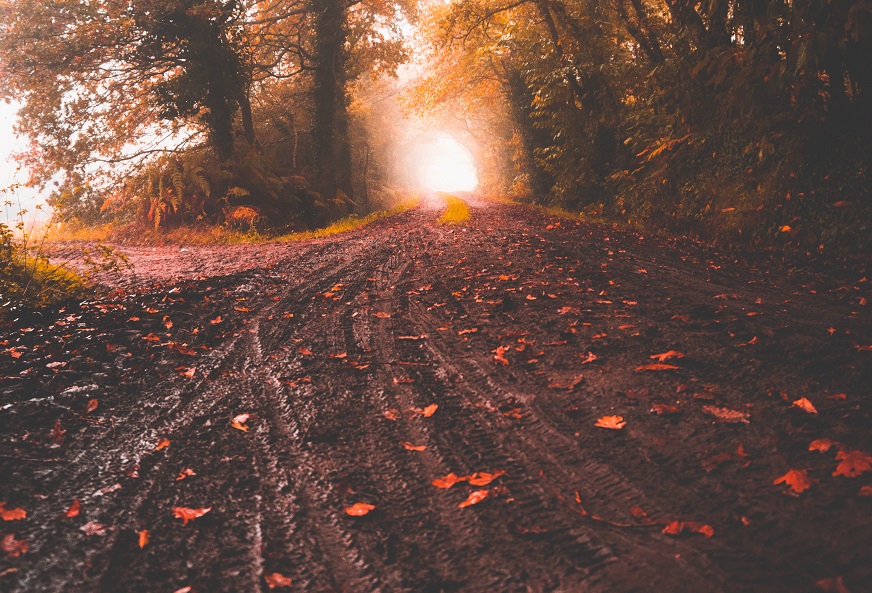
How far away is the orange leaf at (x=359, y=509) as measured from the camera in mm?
2173

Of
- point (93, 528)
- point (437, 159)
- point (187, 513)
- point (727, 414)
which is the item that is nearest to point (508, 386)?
point (727, 414)

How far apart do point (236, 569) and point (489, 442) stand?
54.0 inches

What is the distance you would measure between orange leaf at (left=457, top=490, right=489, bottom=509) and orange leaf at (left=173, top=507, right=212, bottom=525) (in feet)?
3.97

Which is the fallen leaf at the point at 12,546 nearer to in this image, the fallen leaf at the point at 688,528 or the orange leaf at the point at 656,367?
the fallen leaf at the point at 688,528

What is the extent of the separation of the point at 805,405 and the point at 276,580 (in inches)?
110

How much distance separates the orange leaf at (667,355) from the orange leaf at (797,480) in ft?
4.21

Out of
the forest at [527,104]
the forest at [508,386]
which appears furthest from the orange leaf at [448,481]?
the forest at [527,104]

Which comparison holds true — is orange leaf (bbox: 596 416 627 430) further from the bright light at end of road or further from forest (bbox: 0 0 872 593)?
the bright light at end of road

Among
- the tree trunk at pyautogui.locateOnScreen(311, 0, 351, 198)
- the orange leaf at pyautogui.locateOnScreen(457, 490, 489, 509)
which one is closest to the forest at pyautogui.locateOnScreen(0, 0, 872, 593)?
the orange leaf at pyautogui.locateOnScreen(457, 490, 489, 509)

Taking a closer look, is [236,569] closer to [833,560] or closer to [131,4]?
[833,560]

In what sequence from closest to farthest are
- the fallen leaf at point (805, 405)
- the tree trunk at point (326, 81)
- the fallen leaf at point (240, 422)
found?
the fallen leaf at point (805, 405)
the fallen leaf at point (240, 422)
the tree trunk at point (326, 81)

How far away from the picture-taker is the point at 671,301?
4.52 m

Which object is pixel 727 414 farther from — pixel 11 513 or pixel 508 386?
pixel 11 513

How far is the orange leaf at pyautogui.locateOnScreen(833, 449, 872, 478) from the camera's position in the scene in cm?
199
